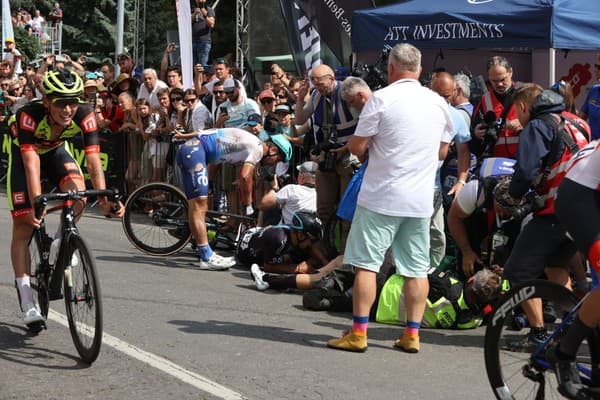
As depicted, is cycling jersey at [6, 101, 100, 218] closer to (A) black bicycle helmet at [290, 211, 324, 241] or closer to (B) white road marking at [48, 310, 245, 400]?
(B) white road marking at [48, 310, 245, 400]

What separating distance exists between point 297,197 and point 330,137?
0.84 metres

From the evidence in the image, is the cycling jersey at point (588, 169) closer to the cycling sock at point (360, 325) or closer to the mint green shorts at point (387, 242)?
the mint green shorts at point (387, 242)

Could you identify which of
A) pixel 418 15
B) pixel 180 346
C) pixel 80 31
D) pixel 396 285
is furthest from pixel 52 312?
pixel 80 31

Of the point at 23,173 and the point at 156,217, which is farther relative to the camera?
the point at 156,217

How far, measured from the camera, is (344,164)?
31.7ft

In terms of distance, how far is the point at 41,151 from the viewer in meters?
7.03

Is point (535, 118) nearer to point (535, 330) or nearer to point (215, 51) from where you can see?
point (535, 330)

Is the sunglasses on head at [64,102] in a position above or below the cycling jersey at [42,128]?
above

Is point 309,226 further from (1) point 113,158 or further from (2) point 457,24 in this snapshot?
(1) point 113,158

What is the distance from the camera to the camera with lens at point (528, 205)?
6562mm

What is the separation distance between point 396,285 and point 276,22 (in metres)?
14.4

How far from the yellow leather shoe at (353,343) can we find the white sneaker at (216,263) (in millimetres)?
3586

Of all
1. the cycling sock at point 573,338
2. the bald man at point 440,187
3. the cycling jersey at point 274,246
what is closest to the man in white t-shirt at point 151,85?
the cycling jersey at point 274,246

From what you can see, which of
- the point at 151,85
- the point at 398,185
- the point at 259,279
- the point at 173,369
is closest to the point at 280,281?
the point at 259,279
